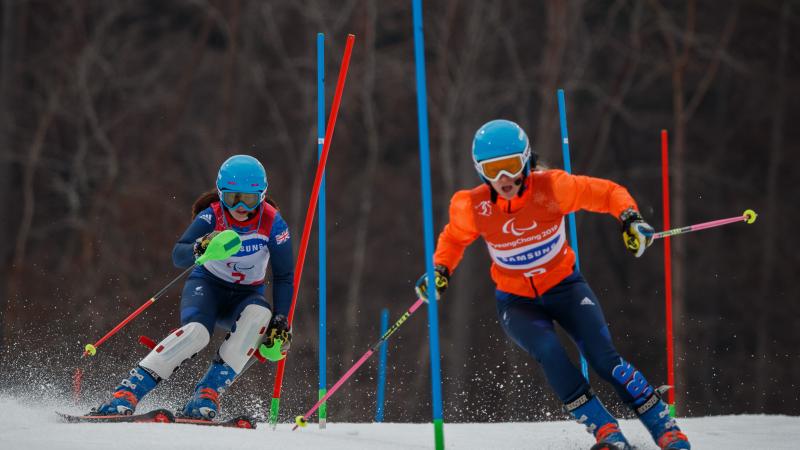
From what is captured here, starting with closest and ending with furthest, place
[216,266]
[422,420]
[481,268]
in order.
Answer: [216,266], [422,420], [481,268]

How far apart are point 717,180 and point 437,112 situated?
5.19 metres

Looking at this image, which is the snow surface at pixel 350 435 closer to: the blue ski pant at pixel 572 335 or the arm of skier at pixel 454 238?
the blue ski pant at pixel 572 335

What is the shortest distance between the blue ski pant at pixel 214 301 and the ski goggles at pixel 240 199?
51cm

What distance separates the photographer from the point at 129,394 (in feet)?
15.0

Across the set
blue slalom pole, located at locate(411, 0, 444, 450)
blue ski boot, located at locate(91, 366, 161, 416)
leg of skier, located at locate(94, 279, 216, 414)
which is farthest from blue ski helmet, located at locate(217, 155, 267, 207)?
blue slalom pole, located at locate(411, 0, 444, 450)

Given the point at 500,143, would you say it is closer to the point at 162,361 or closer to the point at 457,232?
the point at 457,232

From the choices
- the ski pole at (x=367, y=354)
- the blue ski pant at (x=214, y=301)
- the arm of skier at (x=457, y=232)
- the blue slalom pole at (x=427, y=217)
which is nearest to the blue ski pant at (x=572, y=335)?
the arm of skier at (x=457, y=232)

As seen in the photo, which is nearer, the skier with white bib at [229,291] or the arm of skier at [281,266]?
the skier with white bib at [229,291]

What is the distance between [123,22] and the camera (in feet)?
60.4

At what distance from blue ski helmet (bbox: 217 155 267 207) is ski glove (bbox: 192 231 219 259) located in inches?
10.9

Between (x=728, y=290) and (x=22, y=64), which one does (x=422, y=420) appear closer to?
(x=728, y=290)

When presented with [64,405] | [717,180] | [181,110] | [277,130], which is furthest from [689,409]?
[64,405]

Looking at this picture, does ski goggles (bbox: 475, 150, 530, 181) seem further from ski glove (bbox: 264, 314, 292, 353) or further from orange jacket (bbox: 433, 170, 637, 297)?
ski glove (bbox: 264, 314, 292, 353)

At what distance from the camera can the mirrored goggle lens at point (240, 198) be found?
4.96 metres
